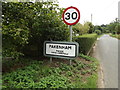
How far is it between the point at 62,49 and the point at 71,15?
3.90 ft

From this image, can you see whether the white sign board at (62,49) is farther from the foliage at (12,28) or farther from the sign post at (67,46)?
the foliage at (12,28)

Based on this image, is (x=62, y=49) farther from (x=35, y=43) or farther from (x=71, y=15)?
(x=35, y=43)

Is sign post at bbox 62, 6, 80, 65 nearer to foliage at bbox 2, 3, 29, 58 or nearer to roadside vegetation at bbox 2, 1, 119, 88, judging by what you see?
roadside vegetation at bbox 2, 1, 119, 88

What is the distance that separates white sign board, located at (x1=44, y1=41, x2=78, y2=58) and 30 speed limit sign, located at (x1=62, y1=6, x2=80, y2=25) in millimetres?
820

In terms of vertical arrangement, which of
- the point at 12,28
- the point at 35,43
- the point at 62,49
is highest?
the point at 12,28

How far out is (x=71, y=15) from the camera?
426 centimetres

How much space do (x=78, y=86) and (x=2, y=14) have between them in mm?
3069

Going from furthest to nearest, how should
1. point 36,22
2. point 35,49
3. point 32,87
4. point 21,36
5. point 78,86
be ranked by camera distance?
point 35,49 → point 36,22 → point 21,36 → point 78,86 → point 32,87

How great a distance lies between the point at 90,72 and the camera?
15.1 ft

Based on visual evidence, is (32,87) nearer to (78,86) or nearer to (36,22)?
(78,86)

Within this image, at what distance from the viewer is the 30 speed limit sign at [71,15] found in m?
4.19

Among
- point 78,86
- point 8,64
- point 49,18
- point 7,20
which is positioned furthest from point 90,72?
point 7,20

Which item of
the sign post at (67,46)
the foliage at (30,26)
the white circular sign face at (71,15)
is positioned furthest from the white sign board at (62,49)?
the white circular sign face at (71,15)

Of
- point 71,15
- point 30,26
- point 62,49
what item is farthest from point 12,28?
point 71,15
